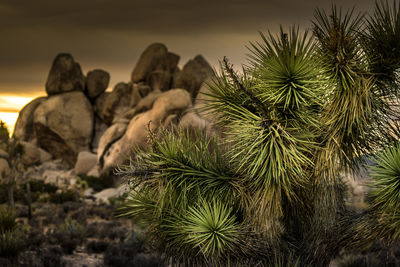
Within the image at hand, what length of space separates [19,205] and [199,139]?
20325 mm

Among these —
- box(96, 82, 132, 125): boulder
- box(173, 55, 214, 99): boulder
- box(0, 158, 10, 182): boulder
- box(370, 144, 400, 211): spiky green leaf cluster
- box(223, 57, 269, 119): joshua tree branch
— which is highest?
box(173, 55, 214, 99): boulder

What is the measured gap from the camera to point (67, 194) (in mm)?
28656

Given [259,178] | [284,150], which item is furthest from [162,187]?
[284,150]

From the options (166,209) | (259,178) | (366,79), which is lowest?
(166,209)

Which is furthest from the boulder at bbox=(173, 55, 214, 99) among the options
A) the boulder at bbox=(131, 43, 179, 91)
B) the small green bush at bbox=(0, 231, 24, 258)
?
the small green bush at bbox=(0, 231, 24, 258)

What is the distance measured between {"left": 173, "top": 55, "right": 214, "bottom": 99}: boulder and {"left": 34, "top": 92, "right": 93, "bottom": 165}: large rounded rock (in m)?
12.7

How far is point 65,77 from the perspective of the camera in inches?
1975

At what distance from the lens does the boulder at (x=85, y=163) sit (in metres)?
43.8

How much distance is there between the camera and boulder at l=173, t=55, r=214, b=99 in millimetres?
40781

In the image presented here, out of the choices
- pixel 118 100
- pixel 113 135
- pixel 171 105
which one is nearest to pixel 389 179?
pixel 171 105

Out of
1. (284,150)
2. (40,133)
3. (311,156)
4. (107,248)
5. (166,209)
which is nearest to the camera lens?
(284,150)

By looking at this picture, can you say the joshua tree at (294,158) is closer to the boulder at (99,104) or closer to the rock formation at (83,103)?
the rock formation at (83,103)

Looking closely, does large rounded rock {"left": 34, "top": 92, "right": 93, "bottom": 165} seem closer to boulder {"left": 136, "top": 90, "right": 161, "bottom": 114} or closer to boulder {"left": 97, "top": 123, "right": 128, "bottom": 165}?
boulder {"left": 97, "top": 123, "right": 128, "bottom": 165}

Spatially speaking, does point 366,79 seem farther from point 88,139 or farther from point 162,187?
point 88,139
